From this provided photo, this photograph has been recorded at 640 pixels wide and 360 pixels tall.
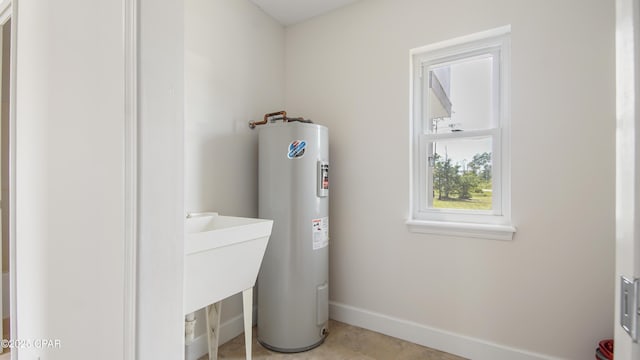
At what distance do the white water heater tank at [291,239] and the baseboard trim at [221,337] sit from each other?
8.0 inches

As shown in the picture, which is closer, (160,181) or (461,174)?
(160,181)

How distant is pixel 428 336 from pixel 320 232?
108cm

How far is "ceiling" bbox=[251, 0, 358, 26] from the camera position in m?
2.34

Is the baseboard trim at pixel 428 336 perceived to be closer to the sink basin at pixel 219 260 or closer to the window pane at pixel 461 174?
the window pane at pixel 461 174

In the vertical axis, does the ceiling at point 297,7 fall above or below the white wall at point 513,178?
above

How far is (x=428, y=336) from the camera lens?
2.05m

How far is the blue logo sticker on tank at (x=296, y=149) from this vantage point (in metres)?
2.03

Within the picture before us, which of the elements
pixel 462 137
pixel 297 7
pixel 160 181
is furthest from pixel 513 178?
pixel 297 7

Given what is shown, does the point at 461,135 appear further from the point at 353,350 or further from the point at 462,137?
the point at 353,350

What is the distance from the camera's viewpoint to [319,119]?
2541 mm

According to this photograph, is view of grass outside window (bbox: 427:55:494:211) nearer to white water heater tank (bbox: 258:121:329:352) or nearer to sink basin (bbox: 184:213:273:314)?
white water heater tank (bbox: 258:121:329:352)

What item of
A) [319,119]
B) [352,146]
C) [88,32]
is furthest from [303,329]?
[88,32]

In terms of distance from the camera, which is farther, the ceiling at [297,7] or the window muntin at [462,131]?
the ceiling at [297,7]

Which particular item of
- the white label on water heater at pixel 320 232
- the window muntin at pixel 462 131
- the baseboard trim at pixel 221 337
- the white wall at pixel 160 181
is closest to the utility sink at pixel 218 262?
the baseboard trim at pixel 221 337
